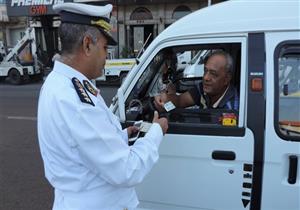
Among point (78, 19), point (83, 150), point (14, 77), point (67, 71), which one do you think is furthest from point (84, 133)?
point (14, 77)

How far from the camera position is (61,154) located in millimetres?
1676

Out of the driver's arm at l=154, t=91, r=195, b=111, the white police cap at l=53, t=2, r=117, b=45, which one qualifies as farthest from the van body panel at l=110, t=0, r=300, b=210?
the white police cap at l=53, t=2, r=117, b=45

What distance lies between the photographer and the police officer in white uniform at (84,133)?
5.27 feet

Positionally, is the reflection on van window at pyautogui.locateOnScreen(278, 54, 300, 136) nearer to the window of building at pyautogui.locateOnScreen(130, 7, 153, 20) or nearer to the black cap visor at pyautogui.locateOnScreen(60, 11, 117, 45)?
the black cap visor at pyautogui.locateOnScreen(60, 11, 117, 45)

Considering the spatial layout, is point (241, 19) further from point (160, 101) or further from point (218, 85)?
point (160, 101)

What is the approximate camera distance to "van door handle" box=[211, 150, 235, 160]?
2361mm

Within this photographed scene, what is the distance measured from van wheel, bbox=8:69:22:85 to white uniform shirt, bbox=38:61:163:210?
16.4m

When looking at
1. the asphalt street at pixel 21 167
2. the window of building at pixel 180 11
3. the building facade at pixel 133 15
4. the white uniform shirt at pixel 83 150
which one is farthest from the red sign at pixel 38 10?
the white uniform shirt at pixel 83 150

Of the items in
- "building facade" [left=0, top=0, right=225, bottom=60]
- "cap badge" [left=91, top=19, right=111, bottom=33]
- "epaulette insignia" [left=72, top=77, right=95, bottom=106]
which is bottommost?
"epaulette insignia" [left=72, top=77, right=95, bottom=106]

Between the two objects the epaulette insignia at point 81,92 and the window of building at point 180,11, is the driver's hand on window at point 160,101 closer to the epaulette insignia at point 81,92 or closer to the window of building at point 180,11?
the epaulette insignia at point 81,92

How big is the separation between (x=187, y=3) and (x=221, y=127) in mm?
21773

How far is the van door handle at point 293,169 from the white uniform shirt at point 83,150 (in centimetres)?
91

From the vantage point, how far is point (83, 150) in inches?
63.3

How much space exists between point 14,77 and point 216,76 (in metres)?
16.1
